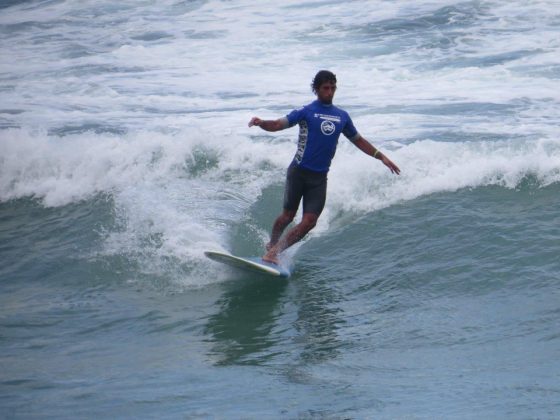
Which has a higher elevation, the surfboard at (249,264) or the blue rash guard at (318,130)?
the blue rash guard at (318,130)

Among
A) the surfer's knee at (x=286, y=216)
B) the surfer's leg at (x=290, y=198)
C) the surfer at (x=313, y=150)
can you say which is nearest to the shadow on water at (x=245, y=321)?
the surfer at (x=313, y=150)

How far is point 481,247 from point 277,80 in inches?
383

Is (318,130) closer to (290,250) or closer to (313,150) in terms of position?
(313,150)

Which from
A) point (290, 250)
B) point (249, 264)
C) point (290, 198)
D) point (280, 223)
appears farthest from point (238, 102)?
point (249, 264)

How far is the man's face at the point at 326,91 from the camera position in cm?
757

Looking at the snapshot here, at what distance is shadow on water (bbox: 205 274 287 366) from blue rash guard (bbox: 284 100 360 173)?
123cm

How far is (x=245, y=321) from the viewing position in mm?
7504

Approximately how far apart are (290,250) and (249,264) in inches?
49.9

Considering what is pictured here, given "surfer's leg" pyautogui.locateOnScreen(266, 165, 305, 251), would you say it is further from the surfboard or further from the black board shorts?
the surfboard

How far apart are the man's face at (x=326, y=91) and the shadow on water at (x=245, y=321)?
72.4 inches

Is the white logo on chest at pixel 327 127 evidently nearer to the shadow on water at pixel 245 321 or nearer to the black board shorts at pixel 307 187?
the black board shorts at pixel 307 187

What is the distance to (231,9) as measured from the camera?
24.8 m

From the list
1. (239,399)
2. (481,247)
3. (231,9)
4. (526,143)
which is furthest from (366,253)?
(231,9)

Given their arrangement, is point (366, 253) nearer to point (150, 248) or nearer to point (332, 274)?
point (332, 274)
